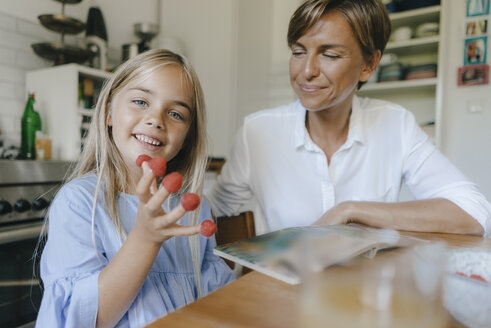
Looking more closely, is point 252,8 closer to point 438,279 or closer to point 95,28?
point 95,28

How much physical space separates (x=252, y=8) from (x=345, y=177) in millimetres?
2336

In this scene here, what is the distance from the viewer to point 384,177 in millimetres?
1315

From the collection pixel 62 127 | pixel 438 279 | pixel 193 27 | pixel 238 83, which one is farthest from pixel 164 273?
pixel 193 27

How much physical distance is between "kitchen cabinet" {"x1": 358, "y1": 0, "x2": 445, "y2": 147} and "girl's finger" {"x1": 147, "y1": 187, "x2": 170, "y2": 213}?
2.70 meters

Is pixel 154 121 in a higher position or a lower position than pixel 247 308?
higher

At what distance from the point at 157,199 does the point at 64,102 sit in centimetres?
186

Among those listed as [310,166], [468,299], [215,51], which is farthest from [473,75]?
[468,299]

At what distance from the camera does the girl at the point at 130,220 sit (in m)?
0.62

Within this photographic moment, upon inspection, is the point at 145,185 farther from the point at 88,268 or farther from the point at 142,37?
the point at 142,37

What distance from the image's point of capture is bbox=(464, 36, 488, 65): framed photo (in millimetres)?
2760

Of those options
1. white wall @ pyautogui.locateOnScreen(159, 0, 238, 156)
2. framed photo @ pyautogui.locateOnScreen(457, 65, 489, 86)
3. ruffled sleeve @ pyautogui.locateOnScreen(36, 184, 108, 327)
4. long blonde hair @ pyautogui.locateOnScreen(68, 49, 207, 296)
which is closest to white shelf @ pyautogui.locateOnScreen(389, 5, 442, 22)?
framed photo @ pyautogui.locateOnScreen(457, 65, 489, 86)

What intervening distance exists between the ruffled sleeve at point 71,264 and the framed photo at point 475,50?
298 cm

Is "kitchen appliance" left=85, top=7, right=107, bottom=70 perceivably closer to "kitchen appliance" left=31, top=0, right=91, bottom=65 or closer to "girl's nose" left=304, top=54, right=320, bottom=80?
"kitchen appliance" left=31, top=0, right=91, bottom=65

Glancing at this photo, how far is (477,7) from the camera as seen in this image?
2.78m
